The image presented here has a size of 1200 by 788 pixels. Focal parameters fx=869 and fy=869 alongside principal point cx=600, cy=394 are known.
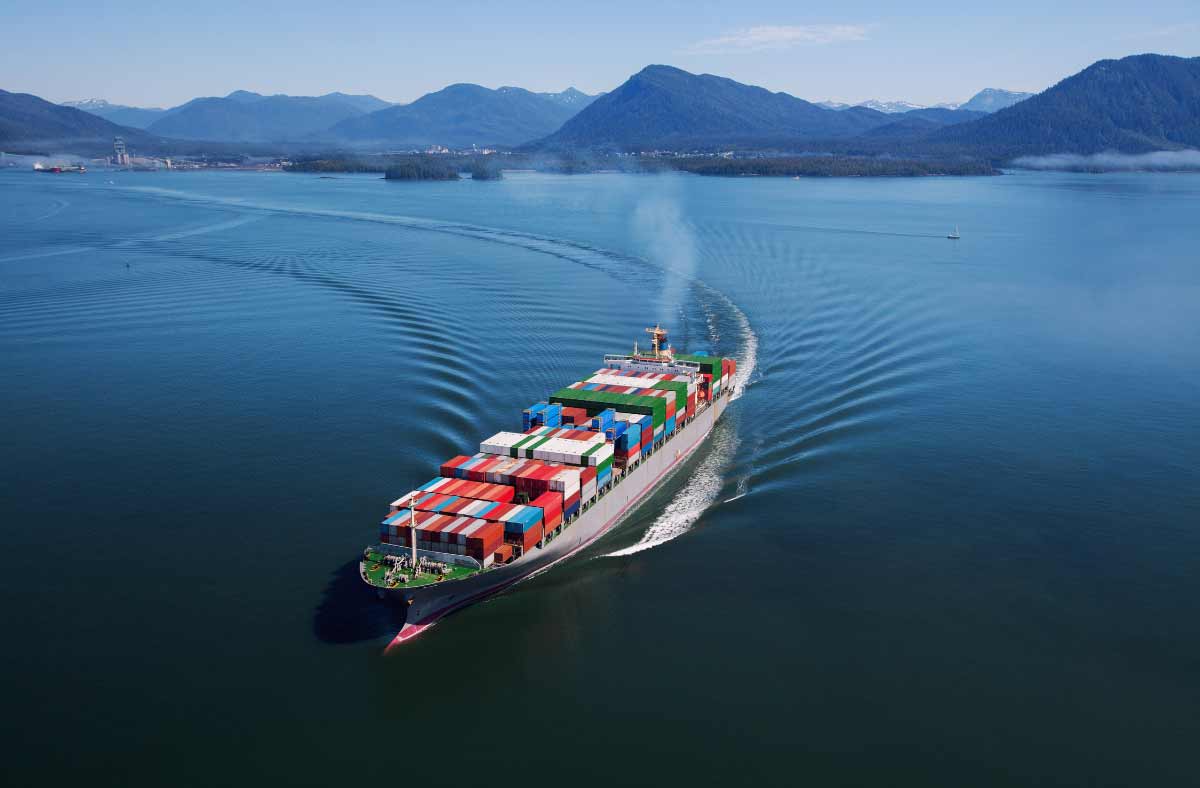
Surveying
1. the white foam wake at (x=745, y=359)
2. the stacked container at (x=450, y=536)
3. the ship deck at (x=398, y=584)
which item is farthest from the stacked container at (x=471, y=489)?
the white foam wake at (x=745, y=359)

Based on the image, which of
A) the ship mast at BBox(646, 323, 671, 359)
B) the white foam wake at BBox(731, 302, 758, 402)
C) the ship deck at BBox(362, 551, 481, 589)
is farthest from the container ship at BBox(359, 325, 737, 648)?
the white foam wake at BBox(731, 302, 758, 402)

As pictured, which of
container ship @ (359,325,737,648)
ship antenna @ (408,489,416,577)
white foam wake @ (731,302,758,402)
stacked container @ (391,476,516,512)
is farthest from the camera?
white foam wake @ (731,302,758,402)

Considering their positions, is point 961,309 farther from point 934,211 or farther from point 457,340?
point 934,211

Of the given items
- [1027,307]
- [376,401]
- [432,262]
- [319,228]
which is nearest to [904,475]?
[376,401]

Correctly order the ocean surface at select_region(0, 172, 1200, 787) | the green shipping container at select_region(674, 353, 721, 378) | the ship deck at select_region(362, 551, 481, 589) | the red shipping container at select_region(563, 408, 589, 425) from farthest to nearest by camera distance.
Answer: the green shipping container at select_region(674, 353, 721, 378) → the red shipping container at select_region(563, 408, 589, 425) → the ship deck at select_region(362, 551, 481, 589) → the ocean surface at select_region(0, 172, 1200, 787)

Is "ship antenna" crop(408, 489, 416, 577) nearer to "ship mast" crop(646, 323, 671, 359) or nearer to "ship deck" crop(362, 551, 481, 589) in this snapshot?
"ship deck" crop(362, 551, 481, 589)

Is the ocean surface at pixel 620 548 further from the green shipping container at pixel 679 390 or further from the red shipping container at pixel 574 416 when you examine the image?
the red shipping container at pixel 574 416
